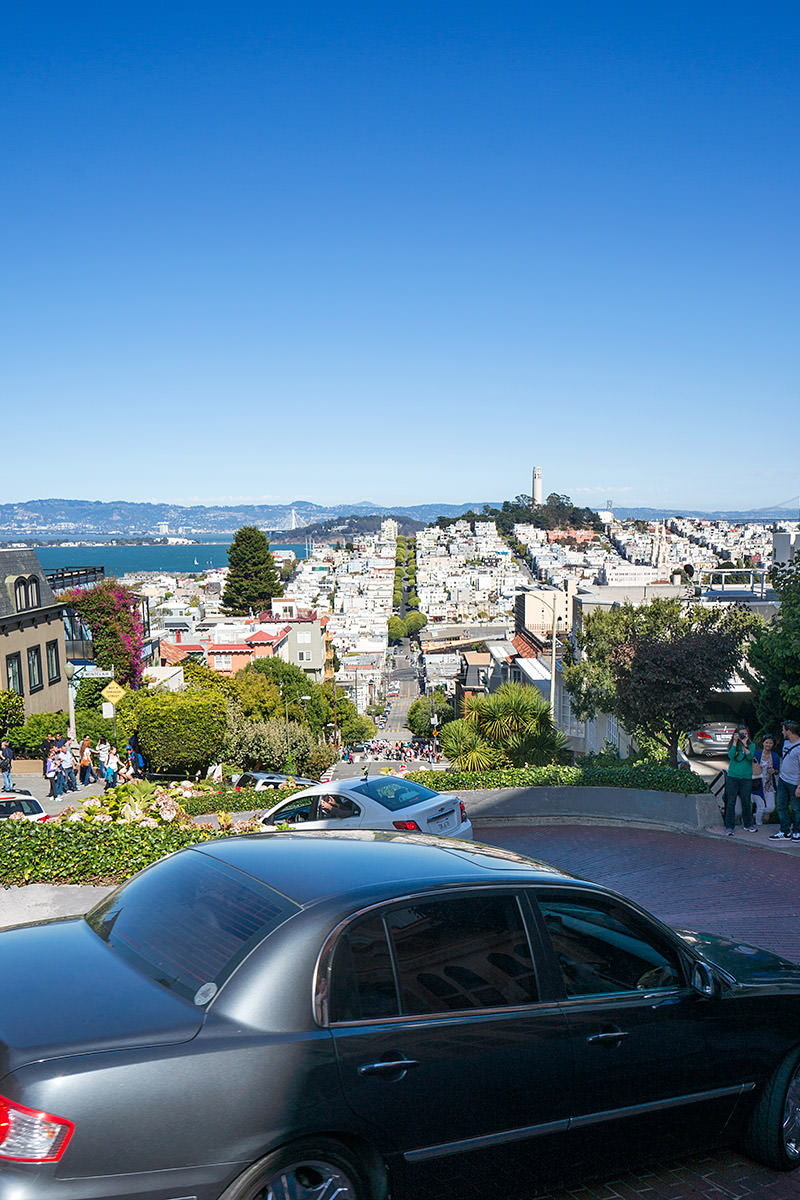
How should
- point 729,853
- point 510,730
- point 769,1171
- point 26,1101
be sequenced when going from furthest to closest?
point 510,730, point 729,853, point 769,1171, point 26,1101

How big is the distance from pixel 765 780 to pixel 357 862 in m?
12.1

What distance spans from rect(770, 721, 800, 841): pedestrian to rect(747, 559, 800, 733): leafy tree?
2.43 meters

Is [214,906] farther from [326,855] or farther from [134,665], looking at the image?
[134,665]

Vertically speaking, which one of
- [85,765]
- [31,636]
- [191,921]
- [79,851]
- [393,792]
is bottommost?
[85,765]

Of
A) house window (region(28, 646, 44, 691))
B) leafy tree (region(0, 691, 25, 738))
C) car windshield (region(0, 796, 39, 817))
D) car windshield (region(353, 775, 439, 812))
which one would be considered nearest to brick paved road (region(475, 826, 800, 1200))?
car windshield (region(353, 775, 439, 812))

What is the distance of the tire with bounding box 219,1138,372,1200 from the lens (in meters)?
2.79

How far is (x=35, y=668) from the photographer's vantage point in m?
35.6

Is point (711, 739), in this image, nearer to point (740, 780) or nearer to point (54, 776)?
point (740, 780)

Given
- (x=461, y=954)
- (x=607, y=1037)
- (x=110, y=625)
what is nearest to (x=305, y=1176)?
(x=461, y=954)

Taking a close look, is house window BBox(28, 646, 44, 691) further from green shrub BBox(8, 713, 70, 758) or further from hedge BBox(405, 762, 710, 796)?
hedge BBox(405, 762, 710, 796)

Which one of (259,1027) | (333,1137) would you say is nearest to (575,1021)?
(333,1137)

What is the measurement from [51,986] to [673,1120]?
2482 mm

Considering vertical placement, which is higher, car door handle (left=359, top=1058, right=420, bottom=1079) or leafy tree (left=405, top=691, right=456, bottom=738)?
car door handle (left=359, top=1058, right=420, bottom=1079)

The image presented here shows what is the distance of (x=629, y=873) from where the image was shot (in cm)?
1049
